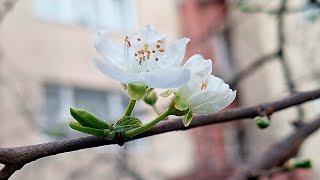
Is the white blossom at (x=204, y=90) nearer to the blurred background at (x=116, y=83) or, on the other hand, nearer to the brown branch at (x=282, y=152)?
the brown branch at (x=282, y=152)

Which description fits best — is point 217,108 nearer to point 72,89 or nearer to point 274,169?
point 274,169

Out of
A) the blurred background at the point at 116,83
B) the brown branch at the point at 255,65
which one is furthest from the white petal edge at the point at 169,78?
the blurred background at the point at 116,83

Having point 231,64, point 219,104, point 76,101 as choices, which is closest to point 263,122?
point 219,104

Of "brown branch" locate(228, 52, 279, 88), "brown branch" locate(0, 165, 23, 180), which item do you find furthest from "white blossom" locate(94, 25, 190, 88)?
"brown branch" locate(228, 52, 279, 88)

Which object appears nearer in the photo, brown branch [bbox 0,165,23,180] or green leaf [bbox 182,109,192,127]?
brown branch [bbox 0,165,23,180]

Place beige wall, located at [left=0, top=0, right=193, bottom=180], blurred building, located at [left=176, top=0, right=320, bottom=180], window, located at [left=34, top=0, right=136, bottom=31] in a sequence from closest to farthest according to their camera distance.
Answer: beige wall, located at [left=0, top=0, right=193, bottom=180], blurred building, located at [left=176, top=0, right=320, bottom=180], window, located at [left=34, top=0, right=136, bottom=31]

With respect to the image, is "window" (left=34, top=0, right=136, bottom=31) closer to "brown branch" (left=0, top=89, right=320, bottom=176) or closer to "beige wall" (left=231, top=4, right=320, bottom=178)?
"beige wall" (left=231, top=4, right=320, bottom=178)
